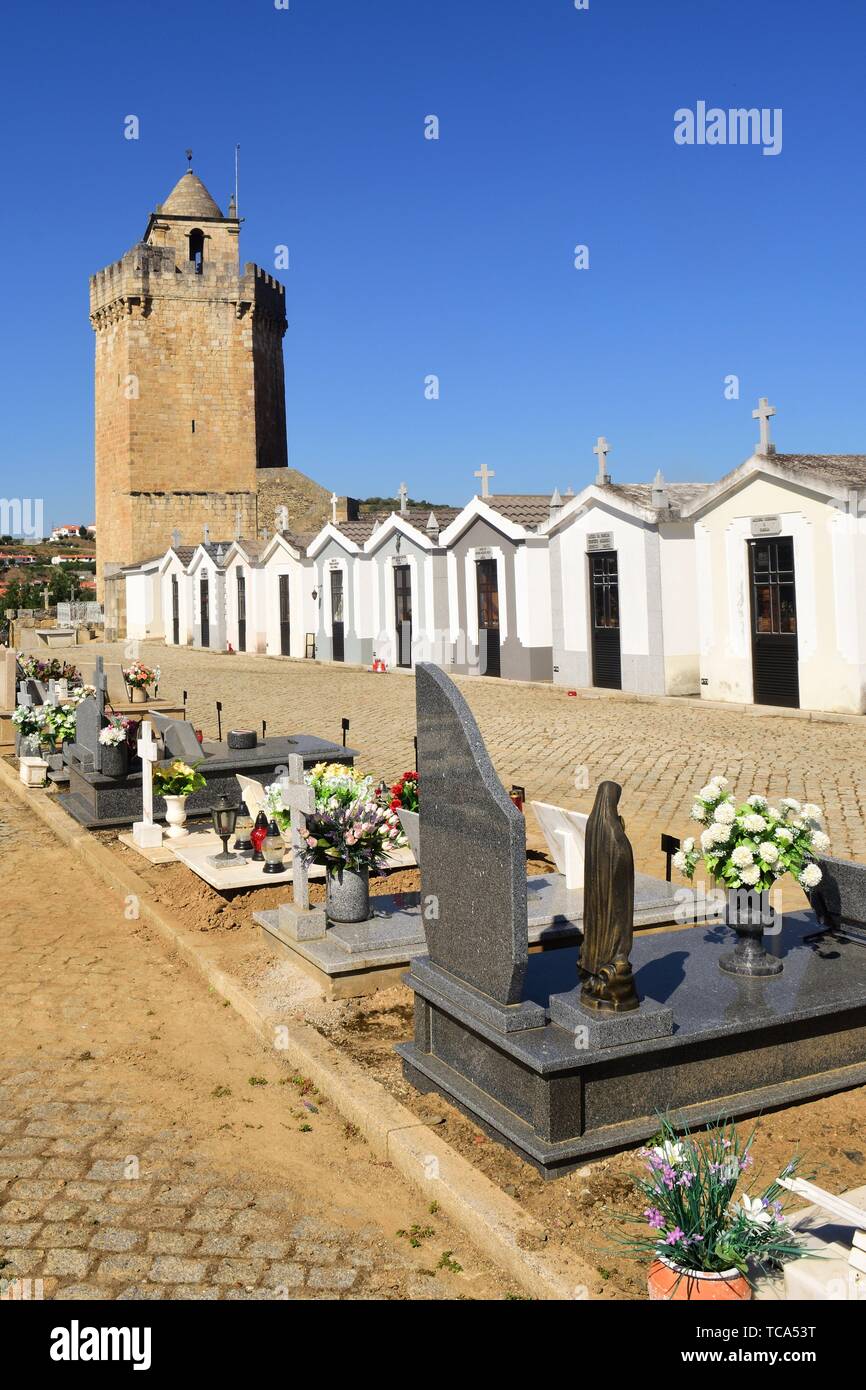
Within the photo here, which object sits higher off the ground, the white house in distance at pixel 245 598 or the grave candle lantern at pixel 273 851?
the white house in distance at pixel 245 598

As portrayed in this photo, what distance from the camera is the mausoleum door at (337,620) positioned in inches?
1268

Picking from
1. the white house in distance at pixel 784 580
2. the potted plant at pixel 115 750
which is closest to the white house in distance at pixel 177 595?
the white house in distance at pixel 784 580

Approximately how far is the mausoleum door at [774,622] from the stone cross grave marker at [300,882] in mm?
13676

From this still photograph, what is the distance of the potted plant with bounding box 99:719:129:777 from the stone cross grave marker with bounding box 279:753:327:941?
4637 mm

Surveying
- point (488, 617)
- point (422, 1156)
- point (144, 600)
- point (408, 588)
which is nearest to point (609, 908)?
point (422, 1156)

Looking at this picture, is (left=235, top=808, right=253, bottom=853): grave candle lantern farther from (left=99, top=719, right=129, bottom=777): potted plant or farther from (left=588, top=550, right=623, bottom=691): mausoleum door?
(left=588, top=550, right=623, bottom=691): mausoleum door

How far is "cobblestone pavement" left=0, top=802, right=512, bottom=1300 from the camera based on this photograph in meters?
3.82

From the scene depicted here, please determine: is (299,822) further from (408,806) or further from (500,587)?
(500,587)

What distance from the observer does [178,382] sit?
5125 cm

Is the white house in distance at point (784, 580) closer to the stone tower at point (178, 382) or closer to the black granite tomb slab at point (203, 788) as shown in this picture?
the black granite tomb slab at point (203, 788)

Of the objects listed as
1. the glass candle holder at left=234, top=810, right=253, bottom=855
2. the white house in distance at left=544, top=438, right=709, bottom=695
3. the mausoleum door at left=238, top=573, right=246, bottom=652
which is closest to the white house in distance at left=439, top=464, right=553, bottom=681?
the white house in distance at left=544, top=438, right=709, bottom=695

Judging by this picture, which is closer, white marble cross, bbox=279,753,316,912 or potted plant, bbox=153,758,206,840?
white marble cross, bbox=279,753,316,912

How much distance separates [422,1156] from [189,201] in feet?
182
